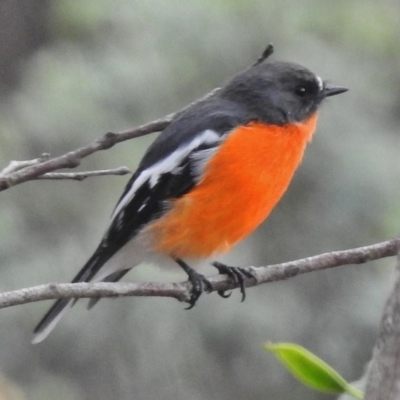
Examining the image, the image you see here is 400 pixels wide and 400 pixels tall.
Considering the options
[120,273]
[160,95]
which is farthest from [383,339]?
[160,95]

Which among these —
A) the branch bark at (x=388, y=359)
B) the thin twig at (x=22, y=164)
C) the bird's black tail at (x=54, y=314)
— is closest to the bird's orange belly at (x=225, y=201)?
the bird's black tail at (x=54, y=314)

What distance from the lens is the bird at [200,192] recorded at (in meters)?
2.82

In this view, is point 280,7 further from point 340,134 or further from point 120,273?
point 120,273

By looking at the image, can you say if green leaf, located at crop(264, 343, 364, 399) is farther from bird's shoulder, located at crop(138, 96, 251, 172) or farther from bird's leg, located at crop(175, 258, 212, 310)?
bird's shoulder, located at crop(138, 96, 251, 172)

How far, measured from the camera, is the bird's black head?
126 inches

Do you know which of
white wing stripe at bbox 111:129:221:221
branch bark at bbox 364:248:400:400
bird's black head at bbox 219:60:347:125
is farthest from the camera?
bird's black head at bbox 219:60:347:125

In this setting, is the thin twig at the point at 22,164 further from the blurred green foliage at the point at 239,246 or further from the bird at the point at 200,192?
the blurred green foliage at the point at 239,246

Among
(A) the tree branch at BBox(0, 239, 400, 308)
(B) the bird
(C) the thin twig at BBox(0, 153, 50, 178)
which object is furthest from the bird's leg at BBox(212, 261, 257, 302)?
(C) the thin twig at BBox(0, 153, 50, 178)

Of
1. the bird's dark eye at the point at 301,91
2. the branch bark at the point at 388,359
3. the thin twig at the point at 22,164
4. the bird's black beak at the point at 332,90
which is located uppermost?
the thin twig at the point at 22,164

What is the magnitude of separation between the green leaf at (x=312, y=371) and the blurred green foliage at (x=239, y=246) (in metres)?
2.91

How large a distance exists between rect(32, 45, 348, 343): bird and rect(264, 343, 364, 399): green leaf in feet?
3.92

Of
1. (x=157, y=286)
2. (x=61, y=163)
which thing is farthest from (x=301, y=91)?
(x=61, y=163)

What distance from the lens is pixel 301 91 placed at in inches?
130

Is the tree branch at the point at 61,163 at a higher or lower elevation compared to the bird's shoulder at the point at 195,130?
higher
